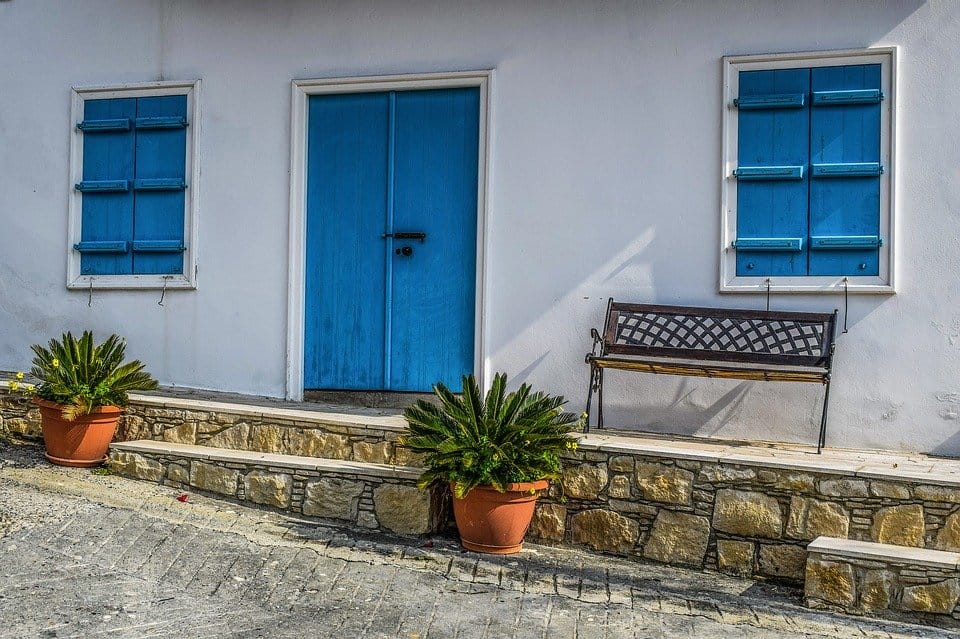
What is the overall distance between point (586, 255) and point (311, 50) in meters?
2.57

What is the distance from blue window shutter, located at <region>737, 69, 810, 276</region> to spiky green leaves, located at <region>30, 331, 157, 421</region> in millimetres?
4192

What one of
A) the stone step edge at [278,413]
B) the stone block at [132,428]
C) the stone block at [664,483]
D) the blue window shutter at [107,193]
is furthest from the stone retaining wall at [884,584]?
the blue window shutter at [107,193]

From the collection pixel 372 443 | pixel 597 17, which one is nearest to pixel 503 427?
pixel 372 443

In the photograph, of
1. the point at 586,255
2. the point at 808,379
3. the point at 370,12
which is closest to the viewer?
the point at 808,379

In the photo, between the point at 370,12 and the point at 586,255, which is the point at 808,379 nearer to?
the point at 586,255

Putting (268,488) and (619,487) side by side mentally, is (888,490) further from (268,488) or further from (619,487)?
(268,488)

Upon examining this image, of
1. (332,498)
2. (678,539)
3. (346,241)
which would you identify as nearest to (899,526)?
(678,539)

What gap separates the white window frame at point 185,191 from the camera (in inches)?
306

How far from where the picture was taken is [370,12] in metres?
7.49

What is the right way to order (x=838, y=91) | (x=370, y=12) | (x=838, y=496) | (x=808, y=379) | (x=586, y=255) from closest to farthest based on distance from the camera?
(x=838, y=496) → (x=808, y=379) → (x=838, y=91) → (x=586, y=255) → (x=370, y=12)

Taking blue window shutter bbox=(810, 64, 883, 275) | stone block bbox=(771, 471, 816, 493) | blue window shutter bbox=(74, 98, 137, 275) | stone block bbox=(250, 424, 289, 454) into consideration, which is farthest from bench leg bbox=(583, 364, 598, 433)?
blue window shutter bbox=(74, 98, 137, 275)

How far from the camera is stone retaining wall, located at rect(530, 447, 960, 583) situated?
5.28m

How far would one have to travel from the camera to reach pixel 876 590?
4988 millimetres

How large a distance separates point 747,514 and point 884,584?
82cm
